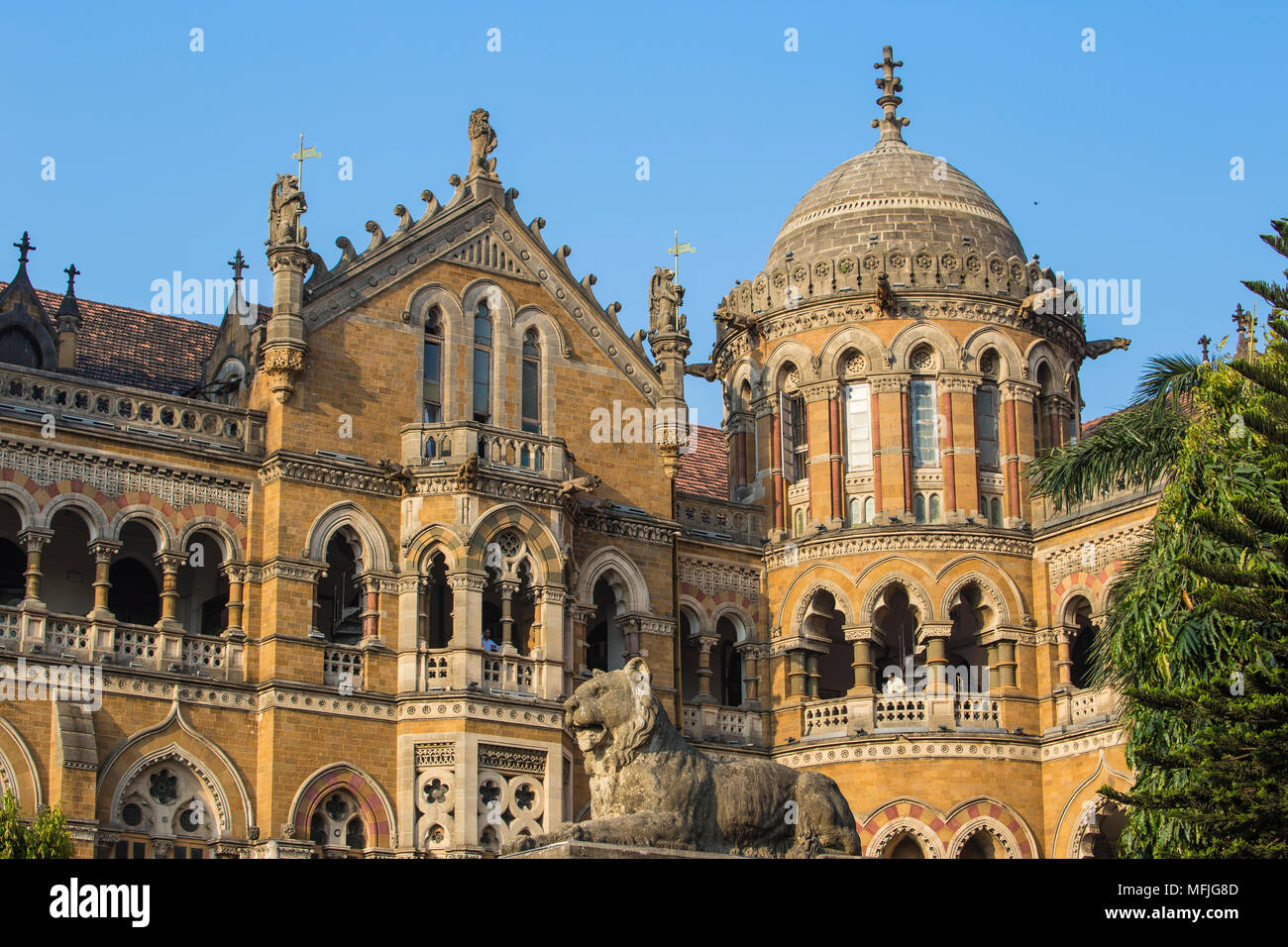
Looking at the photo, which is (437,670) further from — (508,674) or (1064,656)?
(1064,656)

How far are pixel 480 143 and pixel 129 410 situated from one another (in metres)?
8.86

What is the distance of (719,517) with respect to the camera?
43.0m

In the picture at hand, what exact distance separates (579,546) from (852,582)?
18.1 feet

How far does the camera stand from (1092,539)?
4112 centimetres

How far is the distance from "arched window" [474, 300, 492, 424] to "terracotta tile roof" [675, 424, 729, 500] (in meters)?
7.11

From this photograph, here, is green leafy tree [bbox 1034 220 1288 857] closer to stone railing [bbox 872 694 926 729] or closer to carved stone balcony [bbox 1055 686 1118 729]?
carved stone balcony [bbox 1055 686 1118 729]

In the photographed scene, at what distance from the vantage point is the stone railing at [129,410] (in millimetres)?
35469

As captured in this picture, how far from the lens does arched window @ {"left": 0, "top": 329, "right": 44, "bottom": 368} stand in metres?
37.8

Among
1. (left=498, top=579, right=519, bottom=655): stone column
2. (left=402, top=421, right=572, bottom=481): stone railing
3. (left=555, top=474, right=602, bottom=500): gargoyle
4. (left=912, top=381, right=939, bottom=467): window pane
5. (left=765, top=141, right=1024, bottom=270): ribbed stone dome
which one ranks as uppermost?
(left=765, top=141, right=1024, bottom=270): ribbed stone dome

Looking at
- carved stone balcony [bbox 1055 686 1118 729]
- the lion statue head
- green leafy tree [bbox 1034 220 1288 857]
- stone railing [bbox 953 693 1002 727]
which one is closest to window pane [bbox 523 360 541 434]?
stone railing [bbox 953 693 1002 727]

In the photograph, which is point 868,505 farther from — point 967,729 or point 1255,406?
point 1255,406
